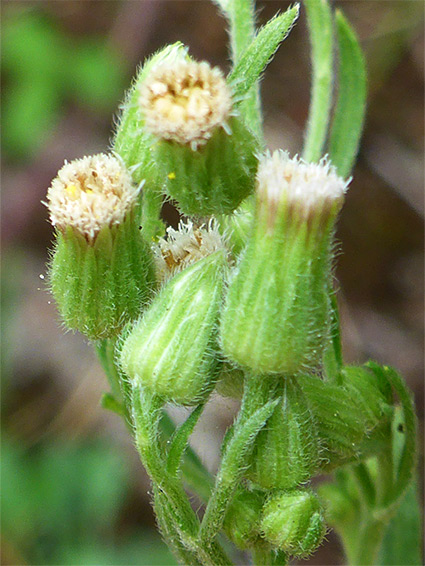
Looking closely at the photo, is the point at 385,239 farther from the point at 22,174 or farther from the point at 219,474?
the point at 219,474

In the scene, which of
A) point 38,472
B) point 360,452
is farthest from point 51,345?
point 360,452

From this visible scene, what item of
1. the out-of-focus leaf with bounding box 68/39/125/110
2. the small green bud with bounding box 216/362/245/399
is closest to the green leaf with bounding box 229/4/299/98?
the small green bud with bounding box 216/362/245/399

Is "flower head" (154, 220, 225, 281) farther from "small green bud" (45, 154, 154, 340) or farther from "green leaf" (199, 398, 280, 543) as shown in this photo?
"green leaf" (199, 398, 280, 543)

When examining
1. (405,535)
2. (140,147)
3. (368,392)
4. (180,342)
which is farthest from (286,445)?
(405,535)

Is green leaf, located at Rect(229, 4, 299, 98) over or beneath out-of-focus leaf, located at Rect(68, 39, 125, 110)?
beneath

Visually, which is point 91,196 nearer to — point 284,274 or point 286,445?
point 284,274

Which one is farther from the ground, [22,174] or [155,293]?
[22,174]

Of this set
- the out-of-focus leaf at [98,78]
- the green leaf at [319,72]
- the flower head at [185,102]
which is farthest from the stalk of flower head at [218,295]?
the out-of-focus leaf at [98,78]
